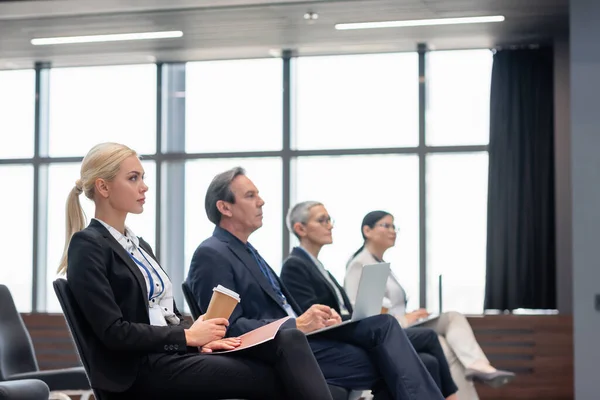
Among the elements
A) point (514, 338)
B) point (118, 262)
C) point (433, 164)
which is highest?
point (433, 164)

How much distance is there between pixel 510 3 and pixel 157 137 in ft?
11.9

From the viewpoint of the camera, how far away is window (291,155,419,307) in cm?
845

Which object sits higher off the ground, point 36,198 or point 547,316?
point 36,198

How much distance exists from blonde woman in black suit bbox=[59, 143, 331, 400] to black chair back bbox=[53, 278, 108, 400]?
2 centimetres

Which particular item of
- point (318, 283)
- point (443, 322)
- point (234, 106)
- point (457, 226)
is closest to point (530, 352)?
point (457, 226)

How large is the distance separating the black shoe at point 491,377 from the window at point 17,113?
5455mm

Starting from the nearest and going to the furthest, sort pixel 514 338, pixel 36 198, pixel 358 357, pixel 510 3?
pixel 358 357 → pixel 510 3 → pixel 514 338 → pixel 36 198

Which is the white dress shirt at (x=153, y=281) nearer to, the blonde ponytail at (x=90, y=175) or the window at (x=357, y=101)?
the blonde ponytail at (x=90, y=175)

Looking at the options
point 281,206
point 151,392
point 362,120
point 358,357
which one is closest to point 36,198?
point 281,206

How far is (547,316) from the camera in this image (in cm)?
723

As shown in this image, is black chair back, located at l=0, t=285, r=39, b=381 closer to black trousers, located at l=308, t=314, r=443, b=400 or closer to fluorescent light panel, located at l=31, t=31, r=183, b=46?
black trousers, located at l=308, t=314, r=443, b=400

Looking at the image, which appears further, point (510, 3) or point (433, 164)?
point (433, 164)

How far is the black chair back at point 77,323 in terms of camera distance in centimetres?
268

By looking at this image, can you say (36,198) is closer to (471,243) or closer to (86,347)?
(471,243)
